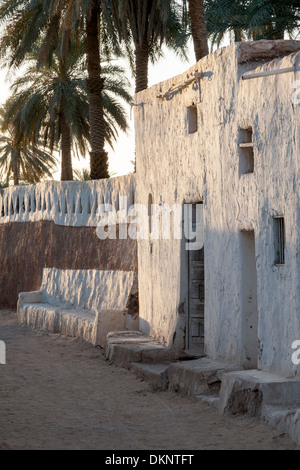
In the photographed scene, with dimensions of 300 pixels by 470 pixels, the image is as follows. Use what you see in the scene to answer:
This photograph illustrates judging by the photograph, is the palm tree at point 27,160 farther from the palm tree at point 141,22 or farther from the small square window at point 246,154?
the small square window at point 246,154

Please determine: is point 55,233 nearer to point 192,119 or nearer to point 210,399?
point 192,119

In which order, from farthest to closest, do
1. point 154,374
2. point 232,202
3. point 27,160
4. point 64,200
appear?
point 27,160
point 64,200
point 154,374
point 232,202

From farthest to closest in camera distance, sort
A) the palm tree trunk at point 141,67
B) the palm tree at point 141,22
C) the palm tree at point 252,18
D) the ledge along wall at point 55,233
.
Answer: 1. the palm tree at point 252,18
2. the palm tree trunk at point 141,67
3. the palm tree at point 141,22
4. the ledge along wall at point 55,233

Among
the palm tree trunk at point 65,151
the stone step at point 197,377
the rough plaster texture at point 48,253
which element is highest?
the palm tree trunk at point 65,151

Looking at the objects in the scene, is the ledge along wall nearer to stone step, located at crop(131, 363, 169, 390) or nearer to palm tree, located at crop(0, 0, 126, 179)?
palm tree, located at crop(0, 0, 126, 179)

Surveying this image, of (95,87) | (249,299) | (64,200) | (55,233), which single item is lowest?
(249,299)

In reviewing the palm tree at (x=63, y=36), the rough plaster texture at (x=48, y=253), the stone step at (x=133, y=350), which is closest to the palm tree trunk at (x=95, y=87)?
the palm tree at (x=63, y=36)

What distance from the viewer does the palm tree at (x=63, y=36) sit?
17359 mm

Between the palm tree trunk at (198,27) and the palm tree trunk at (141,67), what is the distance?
215cm

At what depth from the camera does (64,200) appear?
14.9 meters

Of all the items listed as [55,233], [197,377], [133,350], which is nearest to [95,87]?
[55,233]

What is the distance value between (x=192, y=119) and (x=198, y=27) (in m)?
4.68

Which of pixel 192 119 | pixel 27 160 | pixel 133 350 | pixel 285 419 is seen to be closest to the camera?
pixel 285 419

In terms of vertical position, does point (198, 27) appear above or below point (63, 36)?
below
